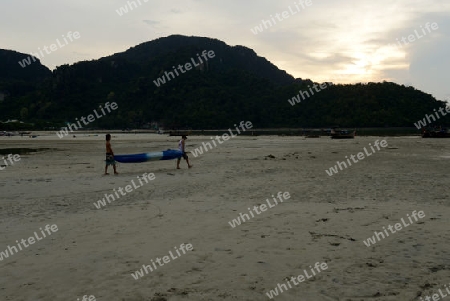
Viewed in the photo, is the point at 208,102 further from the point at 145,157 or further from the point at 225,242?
the point at 225,242

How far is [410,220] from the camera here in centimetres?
741

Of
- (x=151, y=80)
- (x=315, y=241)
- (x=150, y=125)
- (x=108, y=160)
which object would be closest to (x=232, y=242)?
(x=315, y=241)

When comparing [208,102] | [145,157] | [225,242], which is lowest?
[225,242]

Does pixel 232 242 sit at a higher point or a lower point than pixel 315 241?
higher

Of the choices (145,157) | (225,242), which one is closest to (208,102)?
(145,157)

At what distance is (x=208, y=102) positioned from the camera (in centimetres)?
15162

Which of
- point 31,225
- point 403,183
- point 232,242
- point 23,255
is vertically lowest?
point 403,183

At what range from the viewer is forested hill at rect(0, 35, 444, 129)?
127 m

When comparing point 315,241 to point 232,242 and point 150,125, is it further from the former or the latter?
point 150,125

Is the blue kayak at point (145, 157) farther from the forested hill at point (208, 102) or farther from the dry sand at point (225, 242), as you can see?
the forested hill at point (208, 102)

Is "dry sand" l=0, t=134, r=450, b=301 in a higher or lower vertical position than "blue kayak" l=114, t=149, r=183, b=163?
lower

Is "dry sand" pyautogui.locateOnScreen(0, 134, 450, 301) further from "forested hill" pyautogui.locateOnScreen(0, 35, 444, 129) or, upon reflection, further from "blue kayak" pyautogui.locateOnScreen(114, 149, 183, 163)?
"forested hill" pyautogui.locateOnScreen(0, 35, 444, 129)

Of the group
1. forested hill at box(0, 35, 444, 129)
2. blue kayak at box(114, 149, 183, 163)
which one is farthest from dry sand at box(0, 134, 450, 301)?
forested hill at box(0, 35, 444, 129)

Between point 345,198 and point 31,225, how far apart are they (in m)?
8.54
